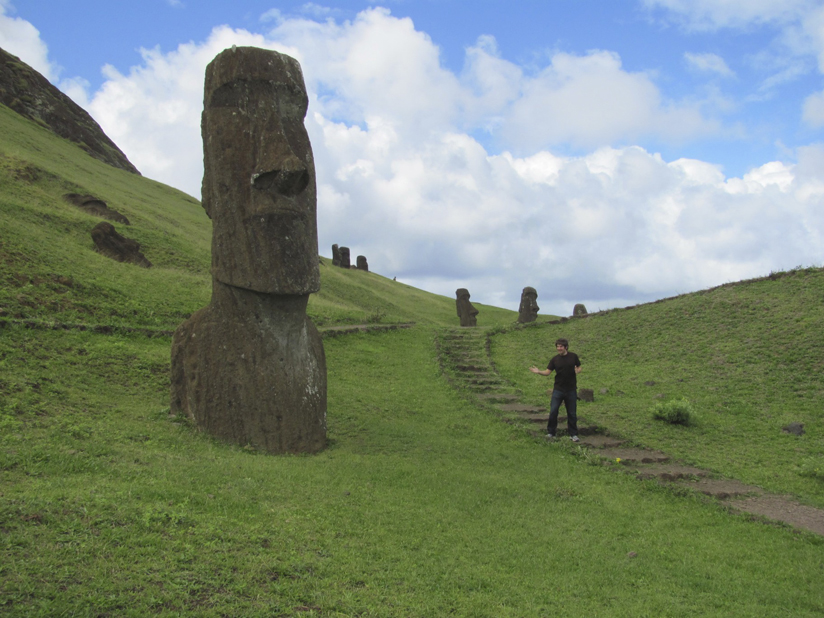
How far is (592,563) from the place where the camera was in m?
6.21

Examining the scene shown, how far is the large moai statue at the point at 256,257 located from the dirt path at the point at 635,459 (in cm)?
502

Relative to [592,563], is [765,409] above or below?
above

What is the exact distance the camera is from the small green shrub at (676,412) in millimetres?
12539

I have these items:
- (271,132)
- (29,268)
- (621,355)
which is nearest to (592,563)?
(271,132)

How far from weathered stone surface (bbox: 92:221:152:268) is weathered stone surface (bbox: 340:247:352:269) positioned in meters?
25.3

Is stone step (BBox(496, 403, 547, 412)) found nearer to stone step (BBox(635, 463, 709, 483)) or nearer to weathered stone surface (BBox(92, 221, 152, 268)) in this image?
stone step (BBox(635, 463, 709, 483))

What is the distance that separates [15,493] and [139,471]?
142cm

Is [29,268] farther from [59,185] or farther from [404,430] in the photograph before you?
[59,185]

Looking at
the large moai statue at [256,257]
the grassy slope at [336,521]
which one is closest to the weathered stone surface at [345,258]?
the grassy slope at [336,521]

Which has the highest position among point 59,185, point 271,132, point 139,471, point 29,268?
point 59,185

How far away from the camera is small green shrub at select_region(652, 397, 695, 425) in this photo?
12.5 metres

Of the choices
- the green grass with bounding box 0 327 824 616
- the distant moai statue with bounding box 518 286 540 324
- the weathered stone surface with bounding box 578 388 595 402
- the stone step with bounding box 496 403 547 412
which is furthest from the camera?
the distant moai statue with bounding box 518 286 540 324

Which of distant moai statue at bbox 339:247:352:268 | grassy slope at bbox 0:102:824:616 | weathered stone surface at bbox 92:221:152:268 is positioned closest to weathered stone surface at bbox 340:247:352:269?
distant moai statue at bbox 339:247:352:268

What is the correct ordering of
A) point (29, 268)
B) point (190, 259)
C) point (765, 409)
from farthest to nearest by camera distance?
point (190, 259) → point (29, 268) → point (765, 409)
